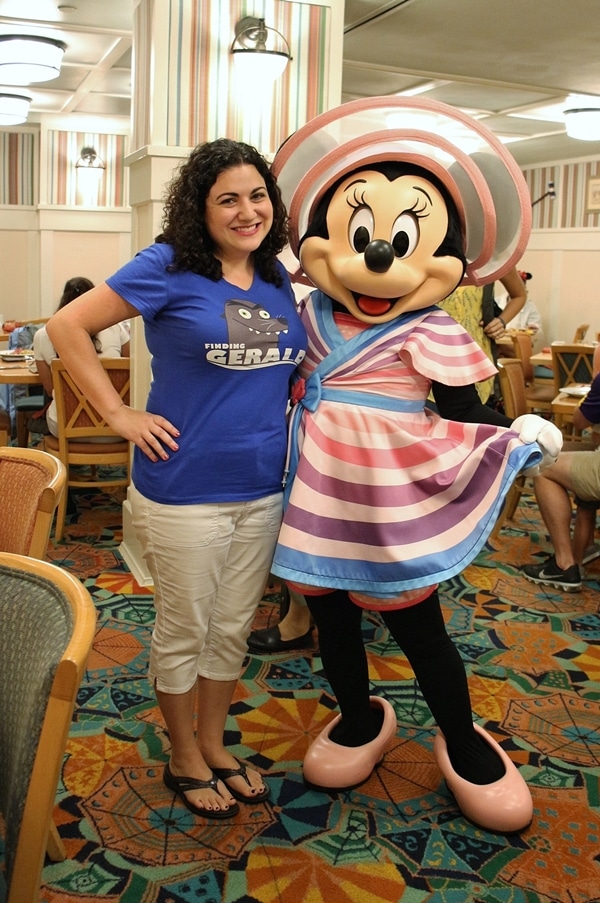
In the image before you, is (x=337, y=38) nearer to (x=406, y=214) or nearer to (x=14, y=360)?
(x=406, y=214)

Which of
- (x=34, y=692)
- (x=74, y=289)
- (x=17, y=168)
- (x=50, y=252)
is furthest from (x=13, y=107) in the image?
(x=34, y=692)

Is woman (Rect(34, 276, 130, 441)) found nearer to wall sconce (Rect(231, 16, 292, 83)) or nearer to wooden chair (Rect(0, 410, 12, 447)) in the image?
wooden chair (Rect(0, 410, 12, 447))

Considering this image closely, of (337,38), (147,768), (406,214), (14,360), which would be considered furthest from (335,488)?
(14,360)

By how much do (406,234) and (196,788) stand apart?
130 cm

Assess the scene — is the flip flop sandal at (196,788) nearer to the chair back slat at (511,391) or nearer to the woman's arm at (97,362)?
the woman's arm at (97,362)

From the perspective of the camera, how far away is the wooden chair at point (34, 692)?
99 cm

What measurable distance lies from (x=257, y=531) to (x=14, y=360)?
146 inches

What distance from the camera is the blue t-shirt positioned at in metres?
1.76

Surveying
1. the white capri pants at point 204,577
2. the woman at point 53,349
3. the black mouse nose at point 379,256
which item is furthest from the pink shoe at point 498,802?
the woman at point 53,349

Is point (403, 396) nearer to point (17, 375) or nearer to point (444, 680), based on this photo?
point (444, 680)

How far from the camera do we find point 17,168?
31.0ft

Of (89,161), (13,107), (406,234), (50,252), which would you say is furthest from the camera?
(50,252)

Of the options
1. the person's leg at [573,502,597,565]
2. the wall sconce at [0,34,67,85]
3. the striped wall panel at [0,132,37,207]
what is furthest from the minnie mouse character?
the striped wall panel at [0,132,37,207]

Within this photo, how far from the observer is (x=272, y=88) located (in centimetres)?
341
